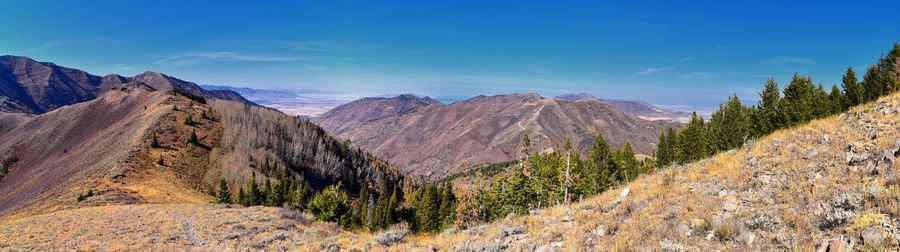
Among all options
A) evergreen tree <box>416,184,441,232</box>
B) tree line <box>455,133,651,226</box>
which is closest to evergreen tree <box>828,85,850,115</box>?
tree line <box>455,133,651,226</box>

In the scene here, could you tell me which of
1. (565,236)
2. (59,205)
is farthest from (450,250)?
(59,205)

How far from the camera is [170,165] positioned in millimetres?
99625

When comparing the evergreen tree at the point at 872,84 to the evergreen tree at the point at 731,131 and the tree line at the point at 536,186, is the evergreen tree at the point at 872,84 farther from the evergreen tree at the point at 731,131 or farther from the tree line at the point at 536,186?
the tree line at the point at 536,186

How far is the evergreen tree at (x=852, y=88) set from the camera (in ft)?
194

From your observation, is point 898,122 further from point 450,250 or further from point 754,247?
point 450,250

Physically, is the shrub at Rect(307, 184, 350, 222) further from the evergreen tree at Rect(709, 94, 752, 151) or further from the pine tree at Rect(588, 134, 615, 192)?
the evergreen tree at Rect(709, 94, 752, 151)

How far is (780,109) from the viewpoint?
66.0 meters

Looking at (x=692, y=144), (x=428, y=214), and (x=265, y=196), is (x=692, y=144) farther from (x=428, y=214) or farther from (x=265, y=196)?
(x=265, y=196)

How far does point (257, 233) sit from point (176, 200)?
46156 millimetres

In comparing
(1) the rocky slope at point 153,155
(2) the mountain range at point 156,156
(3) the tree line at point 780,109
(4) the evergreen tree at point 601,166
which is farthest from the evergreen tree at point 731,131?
(1) the rocky slope at point 153,155

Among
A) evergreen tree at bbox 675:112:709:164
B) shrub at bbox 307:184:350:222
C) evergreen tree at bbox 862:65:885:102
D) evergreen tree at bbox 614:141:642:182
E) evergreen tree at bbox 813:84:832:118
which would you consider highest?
evergreen tree at bbox 862:65:885:102

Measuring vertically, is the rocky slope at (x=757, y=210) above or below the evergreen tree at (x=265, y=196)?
above

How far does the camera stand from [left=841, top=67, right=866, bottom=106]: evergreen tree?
59.2 metres

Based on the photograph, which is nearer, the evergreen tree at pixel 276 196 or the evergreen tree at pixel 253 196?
the evergreen tree at pixel 253 196
